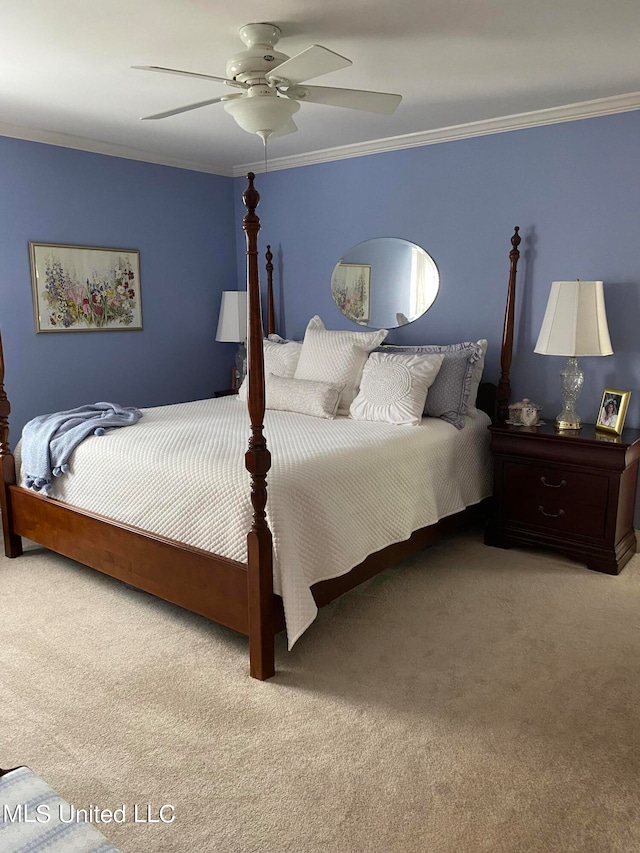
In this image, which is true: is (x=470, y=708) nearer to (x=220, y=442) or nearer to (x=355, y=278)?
(x=220, y=442)

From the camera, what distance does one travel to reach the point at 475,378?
12.6ft

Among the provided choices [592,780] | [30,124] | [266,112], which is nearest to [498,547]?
[592,780]

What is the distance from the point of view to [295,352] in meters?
4.32

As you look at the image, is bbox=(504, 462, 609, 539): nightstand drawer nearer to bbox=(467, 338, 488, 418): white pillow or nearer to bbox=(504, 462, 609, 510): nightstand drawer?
bbox=(504, 462, 609, 510): nightstand drawer

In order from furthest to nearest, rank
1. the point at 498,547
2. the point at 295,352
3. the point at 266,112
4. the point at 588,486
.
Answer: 1. the point at 295,352
2. the point at 498,547
3. the point at 588,486
4. the point at 266,112

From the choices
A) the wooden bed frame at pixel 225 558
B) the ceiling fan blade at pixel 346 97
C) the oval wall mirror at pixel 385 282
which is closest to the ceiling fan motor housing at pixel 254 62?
the ceiling fan blade at pixel 346 97

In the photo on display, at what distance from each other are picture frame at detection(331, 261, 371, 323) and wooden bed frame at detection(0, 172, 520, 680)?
1.09 m

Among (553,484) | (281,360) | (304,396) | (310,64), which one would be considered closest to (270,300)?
(281,360)

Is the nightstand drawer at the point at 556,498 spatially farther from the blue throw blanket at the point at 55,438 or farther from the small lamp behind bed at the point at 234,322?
the small lamp behind bed at the point at 234,322

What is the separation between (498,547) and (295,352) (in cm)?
177

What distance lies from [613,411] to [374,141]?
2.34m

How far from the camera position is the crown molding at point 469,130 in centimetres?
345

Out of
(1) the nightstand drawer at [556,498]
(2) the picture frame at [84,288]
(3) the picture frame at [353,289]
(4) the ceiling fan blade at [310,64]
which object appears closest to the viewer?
(4) the ceiling fan blade at [310,64]

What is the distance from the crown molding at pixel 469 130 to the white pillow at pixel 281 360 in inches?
54.9
